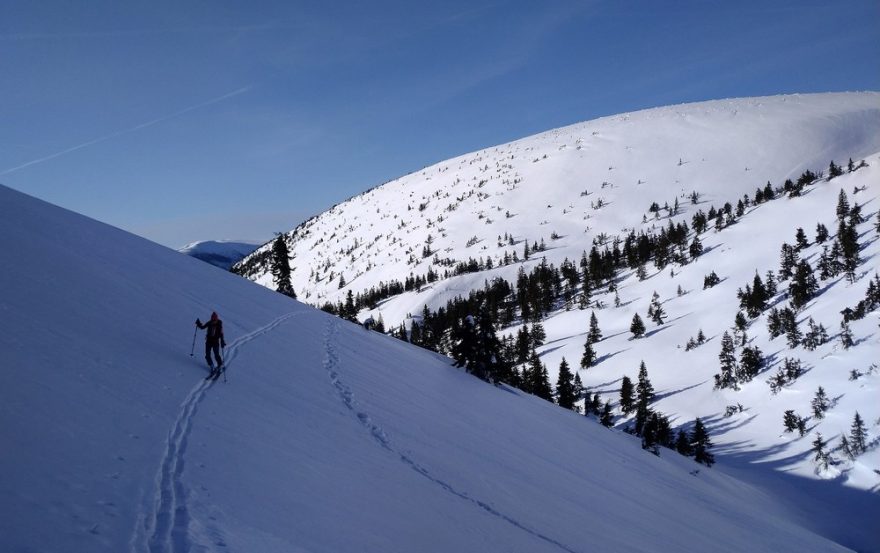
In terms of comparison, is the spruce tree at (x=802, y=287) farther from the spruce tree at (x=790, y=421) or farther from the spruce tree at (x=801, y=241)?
the spruce tree at (x=790, y=421)

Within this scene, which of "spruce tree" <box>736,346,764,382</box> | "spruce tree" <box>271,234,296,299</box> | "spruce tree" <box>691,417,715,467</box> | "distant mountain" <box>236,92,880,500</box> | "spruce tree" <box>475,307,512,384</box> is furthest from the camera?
"spruce tree" <box>736,346,764,382</box>

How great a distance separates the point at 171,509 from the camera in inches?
255

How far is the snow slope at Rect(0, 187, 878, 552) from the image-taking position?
6414mm

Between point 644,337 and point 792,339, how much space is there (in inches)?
990

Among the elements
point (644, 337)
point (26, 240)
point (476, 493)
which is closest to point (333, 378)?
point (476, 493)

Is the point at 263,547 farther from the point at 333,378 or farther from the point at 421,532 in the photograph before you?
the point at 333,378

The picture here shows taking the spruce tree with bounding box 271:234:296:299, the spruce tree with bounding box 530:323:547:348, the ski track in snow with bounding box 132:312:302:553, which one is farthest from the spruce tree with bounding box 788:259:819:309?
the ski track in snow with bounding box 132:312:302:553

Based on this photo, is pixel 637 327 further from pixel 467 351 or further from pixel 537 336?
pixel 467 351

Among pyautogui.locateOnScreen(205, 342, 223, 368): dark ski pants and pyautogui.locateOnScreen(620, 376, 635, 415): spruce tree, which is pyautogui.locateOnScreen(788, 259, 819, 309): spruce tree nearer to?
pyautogui.locateOnScreen(620, 376, 635, 415): spruce tree

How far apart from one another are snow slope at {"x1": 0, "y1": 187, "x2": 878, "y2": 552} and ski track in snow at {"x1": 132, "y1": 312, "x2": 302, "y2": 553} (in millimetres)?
30

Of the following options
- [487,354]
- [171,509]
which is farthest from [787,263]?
[171,509]

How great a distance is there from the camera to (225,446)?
922cm

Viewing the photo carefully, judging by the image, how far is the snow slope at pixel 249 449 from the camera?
21.0ft

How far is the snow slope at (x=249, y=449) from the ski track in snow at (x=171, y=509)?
3 cm
